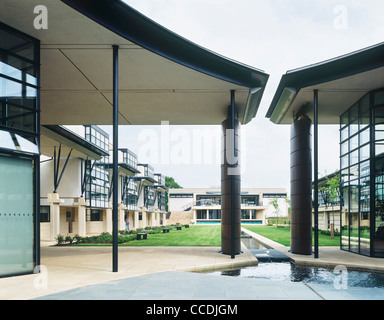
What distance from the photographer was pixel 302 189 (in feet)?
53.2

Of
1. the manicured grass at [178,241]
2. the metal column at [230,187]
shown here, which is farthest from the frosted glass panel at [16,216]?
the manicured grass at [178,241]

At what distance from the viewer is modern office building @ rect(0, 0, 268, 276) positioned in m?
9.86

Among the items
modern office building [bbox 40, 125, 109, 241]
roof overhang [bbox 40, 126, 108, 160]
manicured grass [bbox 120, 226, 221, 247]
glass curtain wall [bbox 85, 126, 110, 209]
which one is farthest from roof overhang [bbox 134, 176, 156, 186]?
manicured grass [bbox 120, 226, 221, 247]

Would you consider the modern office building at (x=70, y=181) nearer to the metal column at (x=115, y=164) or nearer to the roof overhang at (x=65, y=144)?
the roof overhang at (x=65, y=144)

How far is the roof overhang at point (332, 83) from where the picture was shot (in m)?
13.1

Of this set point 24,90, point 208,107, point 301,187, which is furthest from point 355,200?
point 24,90

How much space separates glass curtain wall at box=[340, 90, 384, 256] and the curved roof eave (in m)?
4.63

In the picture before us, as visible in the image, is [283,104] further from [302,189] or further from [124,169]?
[124,169]

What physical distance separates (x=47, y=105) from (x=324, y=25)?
11.6 m

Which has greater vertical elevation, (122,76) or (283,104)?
(122,76)

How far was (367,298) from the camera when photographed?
7.40 meters

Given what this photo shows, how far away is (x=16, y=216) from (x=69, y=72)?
536 centimetres

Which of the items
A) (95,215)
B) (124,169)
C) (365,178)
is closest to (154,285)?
(365,178)

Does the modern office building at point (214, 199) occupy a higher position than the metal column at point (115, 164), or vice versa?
the metal column at point (115, 164)
